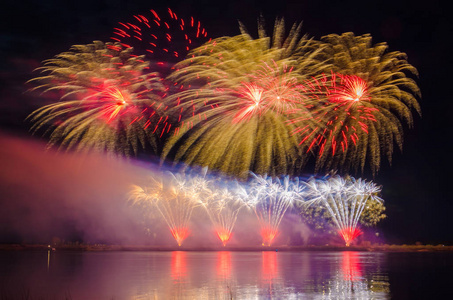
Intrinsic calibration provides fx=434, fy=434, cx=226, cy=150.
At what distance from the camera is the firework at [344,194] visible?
55250mm

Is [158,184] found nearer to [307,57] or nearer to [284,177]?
[284,177]

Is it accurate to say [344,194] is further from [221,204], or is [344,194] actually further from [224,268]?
[224,268]

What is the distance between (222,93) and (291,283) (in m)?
9.87

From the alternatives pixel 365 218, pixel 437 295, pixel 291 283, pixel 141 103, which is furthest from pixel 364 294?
pixel 365 218

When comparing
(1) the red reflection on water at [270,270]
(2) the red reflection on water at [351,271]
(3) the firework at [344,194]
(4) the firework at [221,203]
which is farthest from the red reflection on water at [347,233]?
(2) the red reflection on water at [351,271]

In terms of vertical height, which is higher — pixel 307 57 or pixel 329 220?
pixel 307 57

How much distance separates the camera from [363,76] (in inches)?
767

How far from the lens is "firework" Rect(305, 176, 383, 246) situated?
5525 cm

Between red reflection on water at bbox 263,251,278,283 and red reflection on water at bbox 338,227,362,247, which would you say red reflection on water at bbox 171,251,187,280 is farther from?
red reflection on water at bbox 338,227,362,247

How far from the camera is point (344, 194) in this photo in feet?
189

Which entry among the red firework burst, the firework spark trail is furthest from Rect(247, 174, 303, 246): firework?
the red firework burst

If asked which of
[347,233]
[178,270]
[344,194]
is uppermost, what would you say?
[344,194]

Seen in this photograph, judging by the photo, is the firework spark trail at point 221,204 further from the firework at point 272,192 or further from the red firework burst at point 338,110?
the red firework burst at point 338,110

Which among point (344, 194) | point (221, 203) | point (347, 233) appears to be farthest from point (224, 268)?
point (347, 233)
